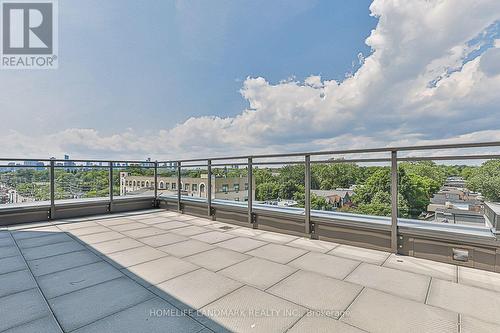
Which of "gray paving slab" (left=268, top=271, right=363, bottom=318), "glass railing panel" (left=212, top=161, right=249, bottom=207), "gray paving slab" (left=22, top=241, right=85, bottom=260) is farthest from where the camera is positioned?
"glass railing panel" (left=212, top=161, right=249, bottom=207)

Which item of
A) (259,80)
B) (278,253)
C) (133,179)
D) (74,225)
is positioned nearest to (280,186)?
(278,253)

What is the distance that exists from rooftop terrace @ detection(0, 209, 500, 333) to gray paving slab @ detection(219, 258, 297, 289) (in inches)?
0.4

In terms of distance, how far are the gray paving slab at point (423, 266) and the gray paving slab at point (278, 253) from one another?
99 centimetres

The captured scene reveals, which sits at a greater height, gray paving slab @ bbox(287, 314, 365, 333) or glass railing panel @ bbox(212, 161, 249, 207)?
glass railing panel @ bbox(212, 161, 249, 207)

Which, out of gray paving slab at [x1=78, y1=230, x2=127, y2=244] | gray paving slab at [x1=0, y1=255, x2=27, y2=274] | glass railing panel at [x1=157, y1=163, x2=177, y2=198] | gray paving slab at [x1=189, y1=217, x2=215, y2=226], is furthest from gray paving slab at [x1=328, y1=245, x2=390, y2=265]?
glass railing panel at [x1=157, y1=163, x2=177, y2=198]

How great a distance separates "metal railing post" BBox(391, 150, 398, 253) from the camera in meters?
2.90

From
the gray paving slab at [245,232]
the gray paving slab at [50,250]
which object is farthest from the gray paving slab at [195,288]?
the gray paving slab at [50,250]

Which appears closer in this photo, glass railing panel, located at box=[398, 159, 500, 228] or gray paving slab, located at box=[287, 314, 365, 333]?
gray paving slab, located at box=[287, 314, 365, 333]

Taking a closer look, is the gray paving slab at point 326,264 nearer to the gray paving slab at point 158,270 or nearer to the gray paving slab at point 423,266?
the gray paving slab at point 423,266

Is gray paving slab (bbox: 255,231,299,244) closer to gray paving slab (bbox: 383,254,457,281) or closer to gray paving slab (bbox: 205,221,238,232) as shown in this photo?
gray paving slab (bbox: 205,221,238,232)

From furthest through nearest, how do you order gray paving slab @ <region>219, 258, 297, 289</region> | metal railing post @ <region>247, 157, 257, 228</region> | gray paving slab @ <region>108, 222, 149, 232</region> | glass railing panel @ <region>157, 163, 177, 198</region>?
glass railing panel @ <region>157, 163, 177, 198</region> → metal railing post @ <region>247, 157, 257, 228</region> → gray paving slab @ <region>108, 222, 149, 232</region> → gray paving slab @ <region>219, 258, 297, 289</region>

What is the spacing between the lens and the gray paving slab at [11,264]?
2.46m

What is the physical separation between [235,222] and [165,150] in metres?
8.18

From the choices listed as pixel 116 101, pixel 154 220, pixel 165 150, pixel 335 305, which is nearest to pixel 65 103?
pixel 116 101
